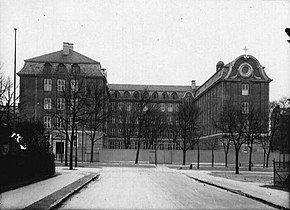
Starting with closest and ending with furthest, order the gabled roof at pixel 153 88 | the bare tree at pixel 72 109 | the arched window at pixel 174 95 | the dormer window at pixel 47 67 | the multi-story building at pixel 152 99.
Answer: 1. the bare tree at pixel 72 109
2. the dormer window at pixel 47 67
3. the multi-story building at pixel 152 99
4. the arched window at pixel 174 95
5. the gabled roof at pixel 153 88

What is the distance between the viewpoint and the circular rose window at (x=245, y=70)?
79.9m

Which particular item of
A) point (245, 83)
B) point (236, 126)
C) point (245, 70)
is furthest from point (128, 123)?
point (236, 126)

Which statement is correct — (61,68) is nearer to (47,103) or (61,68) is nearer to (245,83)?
(47,103)

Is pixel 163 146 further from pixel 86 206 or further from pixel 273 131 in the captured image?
pixel 86 206

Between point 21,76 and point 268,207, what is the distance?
65625 mm

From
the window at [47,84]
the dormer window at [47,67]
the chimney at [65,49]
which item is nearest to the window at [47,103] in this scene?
the window at [47,84]

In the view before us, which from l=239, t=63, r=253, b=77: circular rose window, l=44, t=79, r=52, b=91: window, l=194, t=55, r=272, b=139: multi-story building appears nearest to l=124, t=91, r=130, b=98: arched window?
l=194, t=55, r=272, b=139: multi-story building

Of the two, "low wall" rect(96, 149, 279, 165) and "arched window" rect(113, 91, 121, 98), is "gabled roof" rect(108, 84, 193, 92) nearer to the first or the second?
"arched window" rect(113, 91, 121, 98)

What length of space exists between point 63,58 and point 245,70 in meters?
30.7

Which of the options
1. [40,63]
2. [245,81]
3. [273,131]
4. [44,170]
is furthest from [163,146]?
[44,170]

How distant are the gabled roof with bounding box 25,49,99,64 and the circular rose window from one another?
24.3 m

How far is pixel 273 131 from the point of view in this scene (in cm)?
6147

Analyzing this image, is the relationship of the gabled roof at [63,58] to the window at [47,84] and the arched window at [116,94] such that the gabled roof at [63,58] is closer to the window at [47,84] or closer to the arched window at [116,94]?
the window at [47,84]

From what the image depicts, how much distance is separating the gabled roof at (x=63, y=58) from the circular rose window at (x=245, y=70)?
79.6 ft
